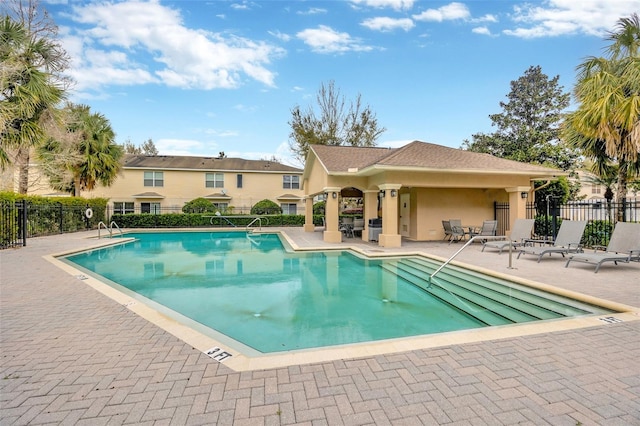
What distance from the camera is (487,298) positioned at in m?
6.53

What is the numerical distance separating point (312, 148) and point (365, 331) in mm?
13721

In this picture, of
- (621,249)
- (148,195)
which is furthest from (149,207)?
(621,249)

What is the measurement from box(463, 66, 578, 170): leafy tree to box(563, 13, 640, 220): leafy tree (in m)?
13.3

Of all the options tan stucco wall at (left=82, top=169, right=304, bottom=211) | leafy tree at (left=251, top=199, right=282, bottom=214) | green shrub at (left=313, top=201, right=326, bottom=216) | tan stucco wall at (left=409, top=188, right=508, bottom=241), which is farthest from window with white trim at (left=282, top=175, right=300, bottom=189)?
tan stucco wall at (left=409, top=188, right=508, bottom=241)

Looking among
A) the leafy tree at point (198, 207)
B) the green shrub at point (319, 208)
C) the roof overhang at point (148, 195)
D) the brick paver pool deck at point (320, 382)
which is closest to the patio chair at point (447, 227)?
the brick paver pool deck at point (320, 382)

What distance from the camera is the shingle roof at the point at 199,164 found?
101 feet

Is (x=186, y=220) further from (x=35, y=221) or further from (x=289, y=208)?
(x=289, y=208)

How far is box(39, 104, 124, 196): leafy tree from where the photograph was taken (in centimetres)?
2012

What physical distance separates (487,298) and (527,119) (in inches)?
1110

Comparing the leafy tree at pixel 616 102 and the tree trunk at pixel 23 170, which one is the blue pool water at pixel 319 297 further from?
the tree trunk at pixel 23 170

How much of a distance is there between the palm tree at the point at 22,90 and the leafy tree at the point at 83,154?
8.08 m

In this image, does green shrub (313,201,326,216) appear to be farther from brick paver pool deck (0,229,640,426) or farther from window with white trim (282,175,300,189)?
brick paver pool deck (0,229,640,426)

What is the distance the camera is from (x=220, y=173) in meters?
31.8

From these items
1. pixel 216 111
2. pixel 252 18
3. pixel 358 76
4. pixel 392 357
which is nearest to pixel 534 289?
pixel 392 357
